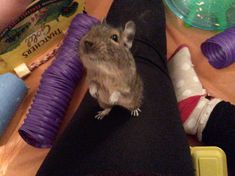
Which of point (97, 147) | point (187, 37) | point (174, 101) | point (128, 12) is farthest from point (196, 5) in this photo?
point (97, 147)

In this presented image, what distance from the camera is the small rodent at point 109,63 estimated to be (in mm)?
611

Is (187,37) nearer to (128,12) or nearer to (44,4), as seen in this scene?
(128,12)

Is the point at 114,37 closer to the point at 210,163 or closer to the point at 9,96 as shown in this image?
the point at 210,163

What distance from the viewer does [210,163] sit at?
2.85ft

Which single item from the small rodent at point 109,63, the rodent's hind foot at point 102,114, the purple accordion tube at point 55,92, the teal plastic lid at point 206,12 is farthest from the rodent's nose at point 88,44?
the teal plastic lid at point 206,12

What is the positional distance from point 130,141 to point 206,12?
66 centimetres

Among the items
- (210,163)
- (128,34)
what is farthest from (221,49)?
(128,34)

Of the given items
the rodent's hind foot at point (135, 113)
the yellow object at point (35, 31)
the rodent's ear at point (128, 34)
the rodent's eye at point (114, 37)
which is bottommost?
the rodent's hind foot at point (135, 113)

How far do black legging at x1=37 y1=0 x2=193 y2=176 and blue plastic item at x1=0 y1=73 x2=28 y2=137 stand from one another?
0.25 metres

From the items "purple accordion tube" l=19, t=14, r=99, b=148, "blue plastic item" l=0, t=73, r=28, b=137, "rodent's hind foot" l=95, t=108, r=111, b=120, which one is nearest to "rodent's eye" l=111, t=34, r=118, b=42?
"rodent's hind foot" l=95, t=108, r=111, b=120

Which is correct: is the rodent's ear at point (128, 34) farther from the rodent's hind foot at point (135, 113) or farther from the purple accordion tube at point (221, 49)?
the purple accordion tube at point (221, 49)

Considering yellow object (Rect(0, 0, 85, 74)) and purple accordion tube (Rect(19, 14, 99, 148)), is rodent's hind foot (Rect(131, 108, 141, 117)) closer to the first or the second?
purple accordion tube (Rect(19, 14, 99, 148))

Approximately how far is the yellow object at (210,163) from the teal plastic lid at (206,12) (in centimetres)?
50

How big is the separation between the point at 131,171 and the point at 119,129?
121mm
